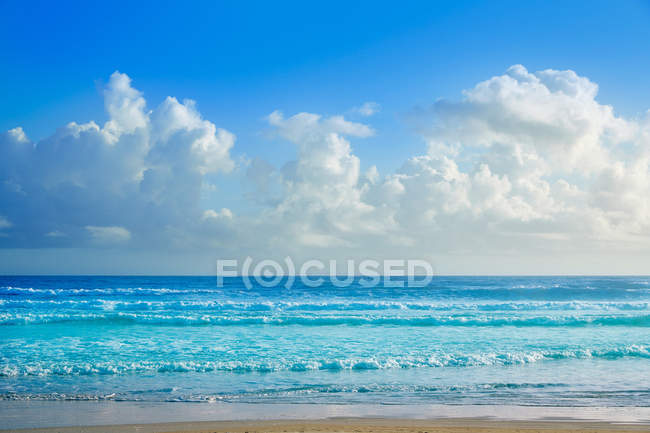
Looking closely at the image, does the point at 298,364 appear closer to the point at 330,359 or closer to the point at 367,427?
the point at 330,359

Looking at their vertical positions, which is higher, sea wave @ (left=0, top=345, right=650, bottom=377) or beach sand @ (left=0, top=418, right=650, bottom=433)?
beach sand @ (left=0, top=418, right=650, bottom=433)

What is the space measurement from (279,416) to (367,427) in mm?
1756

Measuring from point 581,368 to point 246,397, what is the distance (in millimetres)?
9443

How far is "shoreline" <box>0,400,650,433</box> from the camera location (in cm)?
805

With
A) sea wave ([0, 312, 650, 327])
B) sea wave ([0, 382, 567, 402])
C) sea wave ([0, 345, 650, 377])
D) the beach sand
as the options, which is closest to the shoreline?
the beach sand

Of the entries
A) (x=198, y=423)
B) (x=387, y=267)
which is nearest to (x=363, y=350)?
(x=198, y=423)

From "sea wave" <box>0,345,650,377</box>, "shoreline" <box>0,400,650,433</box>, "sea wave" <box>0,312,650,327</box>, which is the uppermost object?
"shoreline" <box>0,400,650,433</box>

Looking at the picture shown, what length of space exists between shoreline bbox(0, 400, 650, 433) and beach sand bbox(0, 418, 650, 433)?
2 centimetres

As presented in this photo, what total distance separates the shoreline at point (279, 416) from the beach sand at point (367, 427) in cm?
2

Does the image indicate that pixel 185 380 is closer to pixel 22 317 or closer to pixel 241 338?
pixel 241 338

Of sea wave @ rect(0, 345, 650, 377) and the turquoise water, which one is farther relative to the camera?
sea wave @ rect(0, 345, 650, 377)

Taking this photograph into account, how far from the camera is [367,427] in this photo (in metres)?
8.01

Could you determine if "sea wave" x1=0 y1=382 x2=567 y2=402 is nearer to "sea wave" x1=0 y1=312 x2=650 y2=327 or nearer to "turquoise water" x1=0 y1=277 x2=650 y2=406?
"turquoise water" x1=0 y1=277 x2=650 y2=406

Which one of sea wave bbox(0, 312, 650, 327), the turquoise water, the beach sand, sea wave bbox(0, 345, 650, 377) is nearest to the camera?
the beach sand
